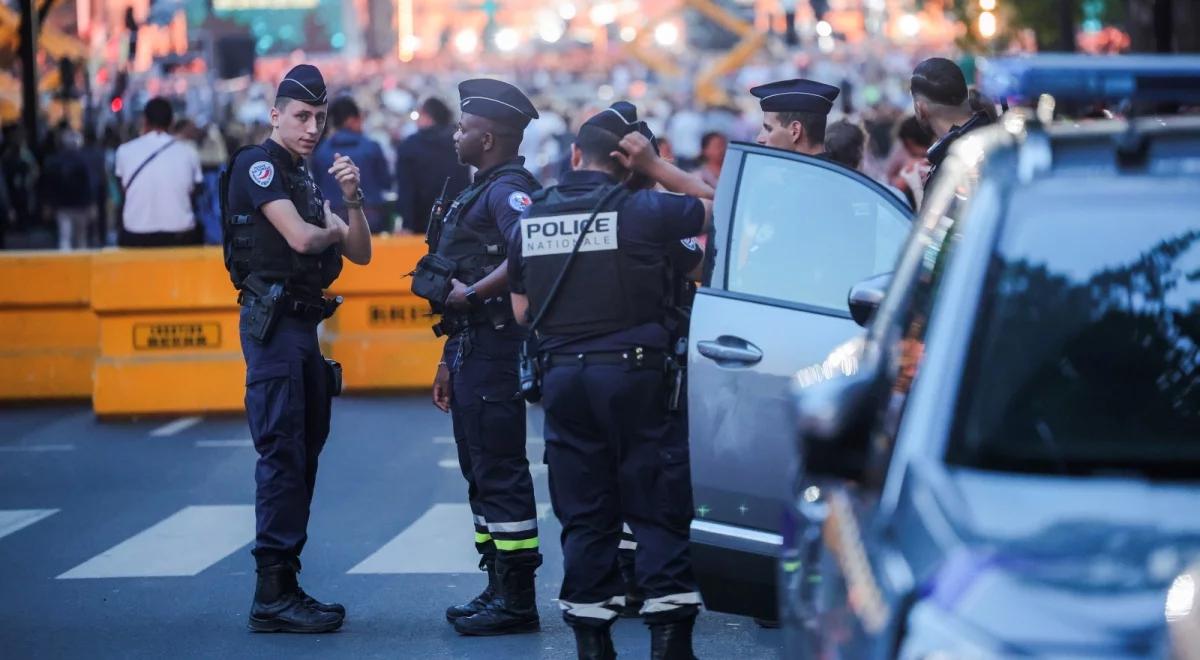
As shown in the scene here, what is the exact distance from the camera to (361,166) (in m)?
18.0

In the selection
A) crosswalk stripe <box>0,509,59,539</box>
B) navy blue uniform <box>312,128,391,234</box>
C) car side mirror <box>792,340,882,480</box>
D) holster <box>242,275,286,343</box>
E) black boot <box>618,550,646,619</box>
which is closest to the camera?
car side mirror <box>792,340,882,480</box>

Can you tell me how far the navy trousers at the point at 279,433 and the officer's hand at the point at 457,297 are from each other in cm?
63

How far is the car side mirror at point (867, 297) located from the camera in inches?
194

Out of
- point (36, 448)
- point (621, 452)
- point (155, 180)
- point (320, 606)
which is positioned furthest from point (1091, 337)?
point (155, 180)

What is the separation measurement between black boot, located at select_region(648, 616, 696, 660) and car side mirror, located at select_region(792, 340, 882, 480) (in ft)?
8.48

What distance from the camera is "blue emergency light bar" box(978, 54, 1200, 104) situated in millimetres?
3717

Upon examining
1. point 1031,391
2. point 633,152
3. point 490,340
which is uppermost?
point 633,152

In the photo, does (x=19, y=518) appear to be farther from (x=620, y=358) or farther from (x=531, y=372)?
(x=620, y=358)

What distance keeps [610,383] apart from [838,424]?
2.65m

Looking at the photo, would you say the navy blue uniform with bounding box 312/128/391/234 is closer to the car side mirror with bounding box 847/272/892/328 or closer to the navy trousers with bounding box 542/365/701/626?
the navy trousers with bounding box 542/365/701/626

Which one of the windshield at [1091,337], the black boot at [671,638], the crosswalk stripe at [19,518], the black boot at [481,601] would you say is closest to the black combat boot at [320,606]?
the black boot at [481,601]

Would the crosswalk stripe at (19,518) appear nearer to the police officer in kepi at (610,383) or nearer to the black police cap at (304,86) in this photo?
the black police cap at (304,86)

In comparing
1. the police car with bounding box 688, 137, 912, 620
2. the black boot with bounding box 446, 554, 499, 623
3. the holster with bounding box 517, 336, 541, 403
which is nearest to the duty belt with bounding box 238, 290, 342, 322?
the black boot with bounding box 446, 554, 499, 623

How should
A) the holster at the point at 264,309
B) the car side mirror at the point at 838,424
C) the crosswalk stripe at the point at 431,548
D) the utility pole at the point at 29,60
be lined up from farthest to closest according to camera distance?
the utility pole at the point at 29,60 < the crosswalk stripe at the point at 431,548 < the holster at the point at 264,309 < the car side mirror at the point at 838,424
